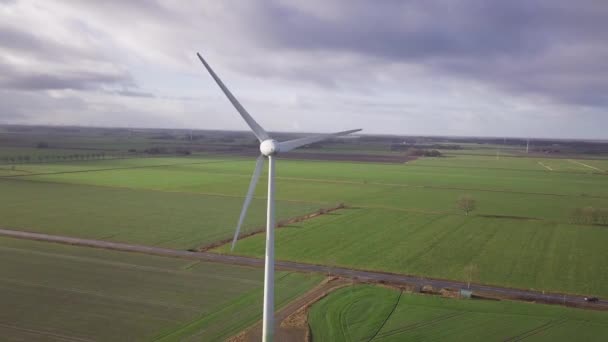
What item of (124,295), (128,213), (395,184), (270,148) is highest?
(270,148)

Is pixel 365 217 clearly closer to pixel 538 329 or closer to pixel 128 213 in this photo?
pixel 128 213

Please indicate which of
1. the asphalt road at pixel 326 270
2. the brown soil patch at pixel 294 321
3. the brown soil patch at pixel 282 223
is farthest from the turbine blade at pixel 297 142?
the brown soil patch at pixel 282 223

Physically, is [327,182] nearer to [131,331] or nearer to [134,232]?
[134,232]

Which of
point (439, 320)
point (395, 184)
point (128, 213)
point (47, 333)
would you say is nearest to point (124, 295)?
point (47, 333)

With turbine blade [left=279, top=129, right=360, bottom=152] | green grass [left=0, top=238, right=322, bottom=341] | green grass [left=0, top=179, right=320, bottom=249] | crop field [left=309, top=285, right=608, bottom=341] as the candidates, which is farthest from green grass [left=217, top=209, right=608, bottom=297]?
turbine blade [left=279, top=129, right=360, bottom=152]

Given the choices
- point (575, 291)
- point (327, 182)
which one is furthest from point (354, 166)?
point (575, 291)

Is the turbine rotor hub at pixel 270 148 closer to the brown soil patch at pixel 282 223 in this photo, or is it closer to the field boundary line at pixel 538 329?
the field boundary line at pixel 538 329
